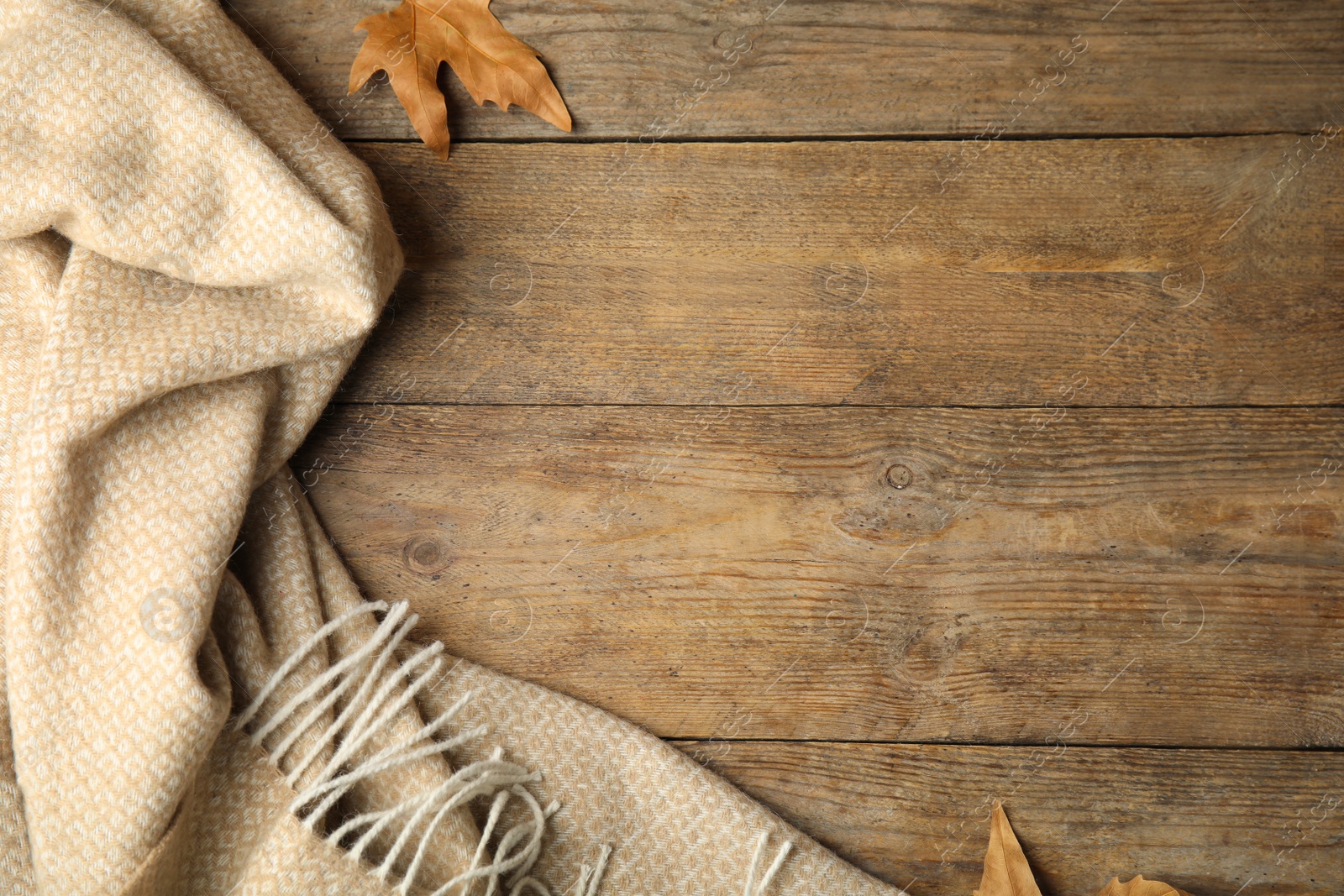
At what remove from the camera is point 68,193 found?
2.18 ft

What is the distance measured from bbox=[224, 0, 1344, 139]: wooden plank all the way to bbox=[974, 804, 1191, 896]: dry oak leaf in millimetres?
674

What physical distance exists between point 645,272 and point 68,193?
1.55ft

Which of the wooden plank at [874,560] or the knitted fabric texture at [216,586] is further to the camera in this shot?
the wooden plank at [874,560]

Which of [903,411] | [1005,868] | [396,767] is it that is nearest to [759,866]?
[1005,868]

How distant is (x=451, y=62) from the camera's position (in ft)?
2.68

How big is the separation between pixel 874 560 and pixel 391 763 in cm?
47

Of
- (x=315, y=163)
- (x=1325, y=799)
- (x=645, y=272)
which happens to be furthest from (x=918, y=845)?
(x=315, y=163)

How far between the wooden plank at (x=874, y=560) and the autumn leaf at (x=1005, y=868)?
0.09 m

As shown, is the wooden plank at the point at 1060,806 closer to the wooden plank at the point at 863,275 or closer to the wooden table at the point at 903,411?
the wooden table at the point at 903,411

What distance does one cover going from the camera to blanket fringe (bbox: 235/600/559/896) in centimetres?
70

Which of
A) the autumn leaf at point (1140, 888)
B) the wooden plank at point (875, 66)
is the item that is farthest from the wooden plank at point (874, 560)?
the wooden plank at point (875, 66)

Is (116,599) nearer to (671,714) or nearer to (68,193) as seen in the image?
(68,193)

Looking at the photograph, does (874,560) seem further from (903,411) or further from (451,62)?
(451,62)

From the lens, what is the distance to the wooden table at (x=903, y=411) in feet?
2.65
